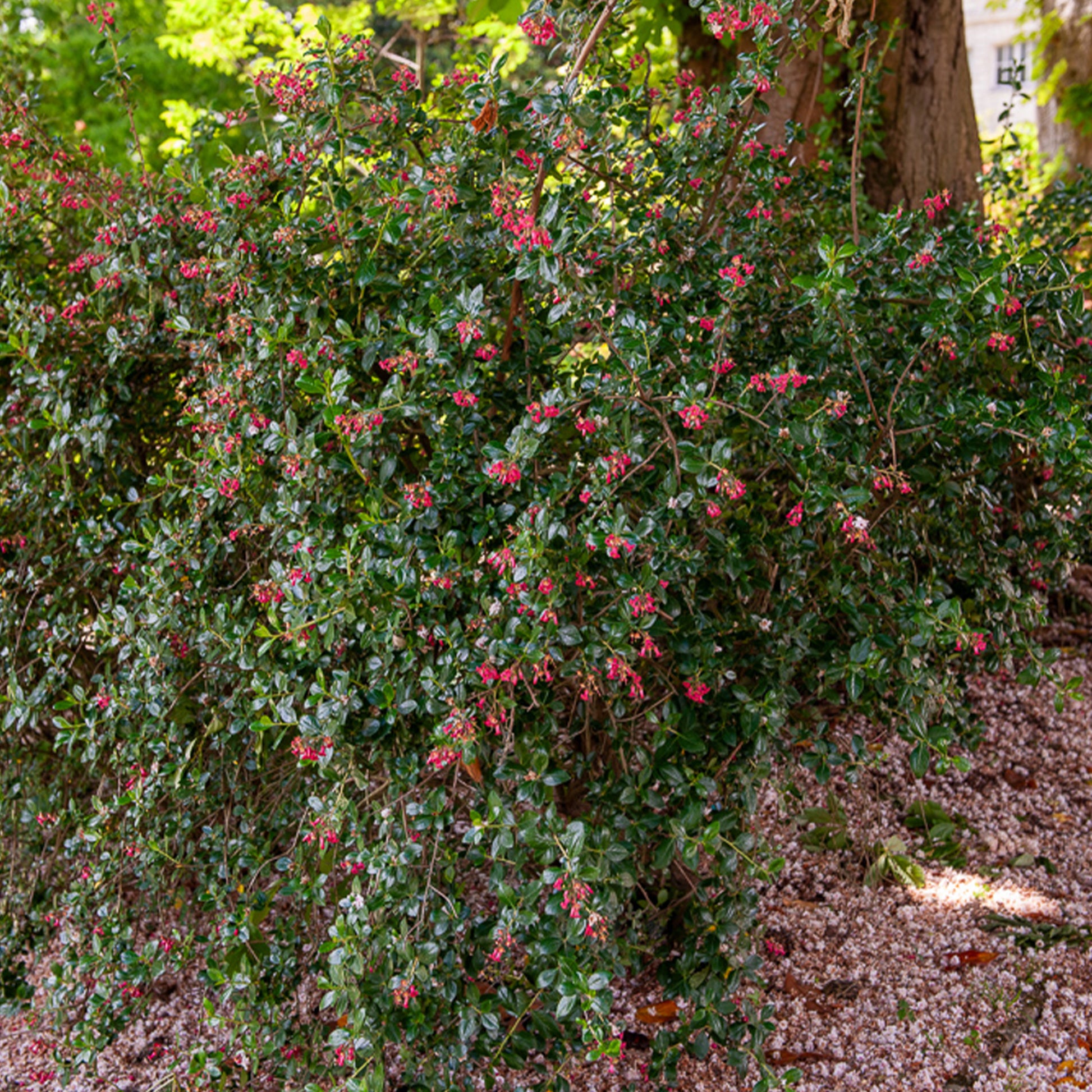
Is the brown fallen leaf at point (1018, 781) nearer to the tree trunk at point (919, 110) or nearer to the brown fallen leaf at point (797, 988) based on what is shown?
the brown fallen leaf at point (797, 988)

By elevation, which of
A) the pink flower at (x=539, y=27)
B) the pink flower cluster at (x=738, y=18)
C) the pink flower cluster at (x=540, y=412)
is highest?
the pink flower cluster at (x=738, y=18)

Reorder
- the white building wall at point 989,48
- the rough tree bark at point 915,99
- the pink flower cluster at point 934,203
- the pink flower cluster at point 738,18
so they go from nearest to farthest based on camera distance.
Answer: the pink flower cluster at point 738,18, the pink flower cluster at point 934,203, the rough tree bark at point 915,99, the white building wall at point 989,48

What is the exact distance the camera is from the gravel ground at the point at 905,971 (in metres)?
2.34

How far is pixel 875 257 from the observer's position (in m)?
2.42

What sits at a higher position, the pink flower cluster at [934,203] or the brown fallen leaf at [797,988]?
the pink flower cluster at [934,203]

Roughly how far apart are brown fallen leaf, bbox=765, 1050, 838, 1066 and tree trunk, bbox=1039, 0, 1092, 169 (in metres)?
5.57

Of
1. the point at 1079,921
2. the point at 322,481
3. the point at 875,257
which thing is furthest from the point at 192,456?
the point at 1079,921

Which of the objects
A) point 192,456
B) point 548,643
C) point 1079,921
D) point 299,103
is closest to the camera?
point 548,643

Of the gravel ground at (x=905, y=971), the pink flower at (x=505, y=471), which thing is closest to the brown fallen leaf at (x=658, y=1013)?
the gravel ground at (x=905, y=971)

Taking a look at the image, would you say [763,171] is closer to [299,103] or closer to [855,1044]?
[299,103]

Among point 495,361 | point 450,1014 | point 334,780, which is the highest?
point 495,361

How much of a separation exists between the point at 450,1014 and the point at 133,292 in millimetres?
1766

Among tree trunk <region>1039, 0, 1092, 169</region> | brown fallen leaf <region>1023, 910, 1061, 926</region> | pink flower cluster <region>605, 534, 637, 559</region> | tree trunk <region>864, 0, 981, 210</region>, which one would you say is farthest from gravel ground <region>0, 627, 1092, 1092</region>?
tree trunk <region>1039, 0, 1092, 169</region>

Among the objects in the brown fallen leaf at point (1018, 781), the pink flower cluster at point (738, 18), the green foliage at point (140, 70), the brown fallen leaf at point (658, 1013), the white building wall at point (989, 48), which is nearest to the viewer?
the pink flower cluster at point (738, 18)
